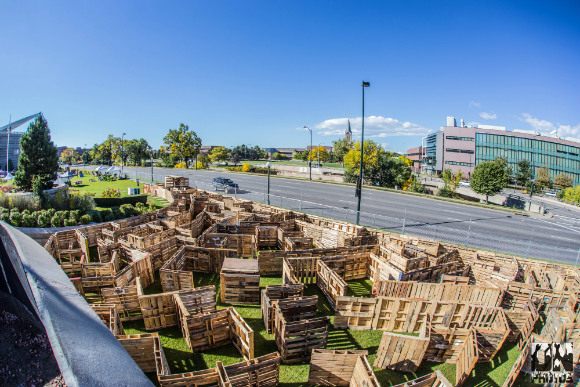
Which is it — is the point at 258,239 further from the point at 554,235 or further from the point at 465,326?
the point at 554,235

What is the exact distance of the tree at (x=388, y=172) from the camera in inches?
2071

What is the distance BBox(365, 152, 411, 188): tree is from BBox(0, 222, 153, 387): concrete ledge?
170ft

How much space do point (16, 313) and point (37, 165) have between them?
20.4 m

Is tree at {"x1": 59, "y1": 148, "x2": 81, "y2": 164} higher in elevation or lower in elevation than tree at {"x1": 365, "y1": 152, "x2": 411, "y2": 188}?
higher

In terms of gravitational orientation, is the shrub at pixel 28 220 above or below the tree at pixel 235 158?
below

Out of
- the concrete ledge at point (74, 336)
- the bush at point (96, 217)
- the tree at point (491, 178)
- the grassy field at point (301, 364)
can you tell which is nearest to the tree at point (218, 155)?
the tree at point (491, 178)

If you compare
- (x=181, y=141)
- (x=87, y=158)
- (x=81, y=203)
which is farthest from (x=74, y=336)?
(x=87, y=158)

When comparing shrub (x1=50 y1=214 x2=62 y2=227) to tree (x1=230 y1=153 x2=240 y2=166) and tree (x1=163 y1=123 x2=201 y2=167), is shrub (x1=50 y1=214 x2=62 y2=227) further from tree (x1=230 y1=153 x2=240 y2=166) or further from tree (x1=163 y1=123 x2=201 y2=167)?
tree (x1=230 y1=153 x2=240 y2=166)

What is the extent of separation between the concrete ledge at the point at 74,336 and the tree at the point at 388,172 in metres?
51.9

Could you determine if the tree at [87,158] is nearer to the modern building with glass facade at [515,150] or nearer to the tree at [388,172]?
the tree at [388,172]

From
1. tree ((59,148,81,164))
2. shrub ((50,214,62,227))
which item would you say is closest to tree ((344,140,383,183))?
shrub ((50,214,62,227))

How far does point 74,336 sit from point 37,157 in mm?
24217

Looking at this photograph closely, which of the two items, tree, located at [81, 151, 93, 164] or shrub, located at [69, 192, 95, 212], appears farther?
tree, located at [81, 151, 93, 164]

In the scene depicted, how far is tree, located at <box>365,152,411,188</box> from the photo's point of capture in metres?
52.6
